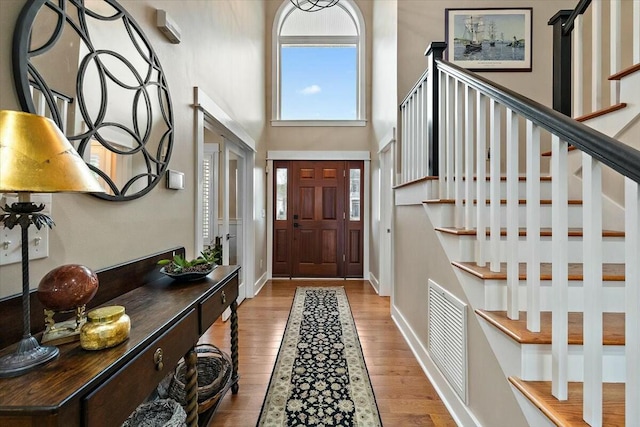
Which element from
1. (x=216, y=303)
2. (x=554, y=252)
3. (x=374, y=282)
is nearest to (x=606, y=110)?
(x=554, y=252)

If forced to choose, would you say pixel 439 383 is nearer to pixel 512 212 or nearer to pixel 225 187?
pixel 512 212

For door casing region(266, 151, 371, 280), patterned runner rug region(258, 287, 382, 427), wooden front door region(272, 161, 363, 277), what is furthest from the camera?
wooden front door region(272, 161, 363, 277)

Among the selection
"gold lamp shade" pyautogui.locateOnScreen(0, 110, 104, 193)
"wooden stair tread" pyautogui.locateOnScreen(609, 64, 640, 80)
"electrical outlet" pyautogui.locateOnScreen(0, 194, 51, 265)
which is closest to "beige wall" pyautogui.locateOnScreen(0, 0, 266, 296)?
"electrical outlet" pyautogui.locateOnScreen(0, 194, 51, 265)

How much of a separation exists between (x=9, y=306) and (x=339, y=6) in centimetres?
571

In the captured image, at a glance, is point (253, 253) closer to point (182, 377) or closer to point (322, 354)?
point (322, 354)

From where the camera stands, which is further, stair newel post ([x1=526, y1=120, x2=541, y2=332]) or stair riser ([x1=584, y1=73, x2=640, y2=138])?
stair riser ([x1=584, y1=73, x2=640, y2=138])

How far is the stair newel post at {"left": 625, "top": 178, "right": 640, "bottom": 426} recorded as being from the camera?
0.76m

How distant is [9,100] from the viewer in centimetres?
93

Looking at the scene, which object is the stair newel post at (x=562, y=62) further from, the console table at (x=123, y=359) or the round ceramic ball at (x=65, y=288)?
the round ceramic ball at (x=65, y=288)

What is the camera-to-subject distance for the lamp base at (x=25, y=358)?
0.71m

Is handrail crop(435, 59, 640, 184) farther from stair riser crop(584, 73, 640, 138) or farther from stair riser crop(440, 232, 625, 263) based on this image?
stair riser crop(584, 73, 640, 138)

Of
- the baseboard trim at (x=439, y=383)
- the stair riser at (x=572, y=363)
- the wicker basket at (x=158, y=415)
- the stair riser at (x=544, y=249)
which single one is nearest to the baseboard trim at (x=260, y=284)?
the baseboard trim at (x=439, y=383)

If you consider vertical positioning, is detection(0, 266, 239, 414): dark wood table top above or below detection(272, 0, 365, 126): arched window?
below

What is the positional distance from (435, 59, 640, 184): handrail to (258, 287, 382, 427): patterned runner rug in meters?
1.62
